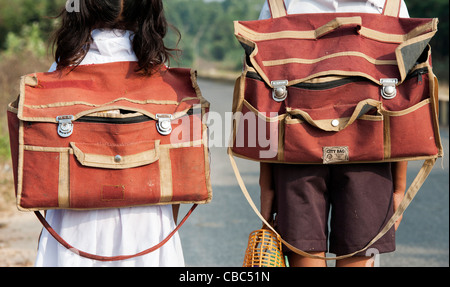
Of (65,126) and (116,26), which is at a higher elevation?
(116,26)

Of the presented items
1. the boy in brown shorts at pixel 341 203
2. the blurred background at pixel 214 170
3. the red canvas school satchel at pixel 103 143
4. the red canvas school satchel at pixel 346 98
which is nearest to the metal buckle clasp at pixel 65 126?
the red canvas school satchel at pixel 103 143

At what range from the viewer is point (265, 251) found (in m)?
2.76

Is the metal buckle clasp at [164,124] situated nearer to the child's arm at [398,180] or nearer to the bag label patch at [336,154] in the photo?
the bag label patch at [336,154]

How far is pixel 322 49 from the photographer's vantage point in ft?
9.04

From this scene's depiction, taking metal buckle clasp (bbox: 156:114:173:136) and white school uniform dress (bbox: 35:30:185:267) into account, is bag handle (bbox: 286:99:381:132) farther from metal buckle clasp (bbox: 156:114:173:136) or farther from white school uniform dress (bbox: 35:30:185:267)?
white school uniform dress (bbox: 35:30:185:267)

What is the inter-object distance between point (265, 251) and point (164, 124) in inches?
27.2

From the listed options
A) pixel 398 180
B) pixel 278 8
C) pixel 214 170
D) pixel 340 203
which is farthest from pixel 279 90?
pixel 214 170

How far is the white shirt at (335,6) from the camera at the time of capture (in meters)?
2.79

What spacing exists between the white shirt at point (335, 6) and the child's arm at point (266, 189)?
2.23ft

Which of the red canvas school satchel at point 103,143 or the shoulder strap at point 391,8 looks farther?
the shoulder strap at point 391,8

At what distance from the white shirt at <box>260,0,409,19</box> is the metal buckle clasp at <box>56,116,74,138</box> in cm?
104

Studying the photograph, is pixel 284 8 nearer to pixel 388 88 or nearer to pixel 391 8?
pixel 391 8
